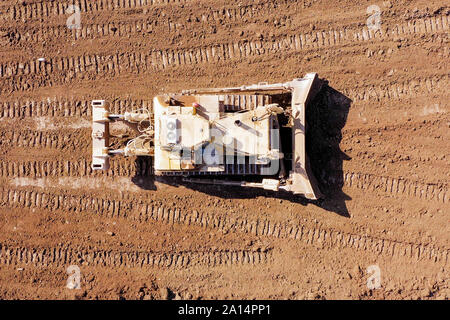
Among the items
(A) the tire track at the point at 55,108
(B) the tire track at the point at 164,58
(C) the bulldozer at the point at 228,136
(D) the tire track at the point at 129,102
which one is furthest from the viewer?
(A) the tire track at the point at 55,108

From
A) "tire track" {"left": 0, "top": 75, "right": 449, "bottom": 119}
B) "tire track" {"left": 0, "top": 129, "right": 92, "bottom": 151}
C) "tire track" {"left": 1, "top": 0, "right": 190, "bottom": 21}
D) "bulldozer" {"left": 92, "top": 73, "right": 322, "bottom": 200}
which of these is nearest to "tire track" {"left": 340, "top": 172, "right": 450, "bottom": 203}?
"bulldozer" {"left": 92, "top": 73, "right": 322, "bottom": 200}

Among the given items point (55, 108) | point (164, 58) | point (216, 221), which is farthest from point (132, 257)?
point (164, 58)

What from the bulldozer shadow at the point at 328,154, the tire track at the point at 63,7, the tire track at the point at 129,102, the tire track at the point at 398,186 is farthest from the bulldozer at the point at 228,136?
the tire track at the point at 63,7

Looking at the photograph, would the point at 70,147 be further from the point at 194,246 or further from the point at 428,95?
the point at 428,95

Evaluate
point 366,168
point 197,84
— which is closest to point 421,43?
point 366,168

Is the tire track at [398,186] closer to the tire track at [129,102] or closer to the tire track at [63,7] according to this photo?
the tire track at [129,102]

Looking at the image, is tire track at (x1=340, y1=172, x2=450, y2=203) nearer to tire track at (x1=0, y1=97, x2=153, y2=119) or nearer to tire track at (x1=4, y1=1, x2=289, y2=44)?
tire track at (x1=4, y1=1, x2=289, y2=44)

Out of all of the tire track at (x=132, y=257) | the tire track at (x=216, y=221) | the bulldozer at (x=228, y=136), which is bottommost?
the tire track at (x=132, y=257)
